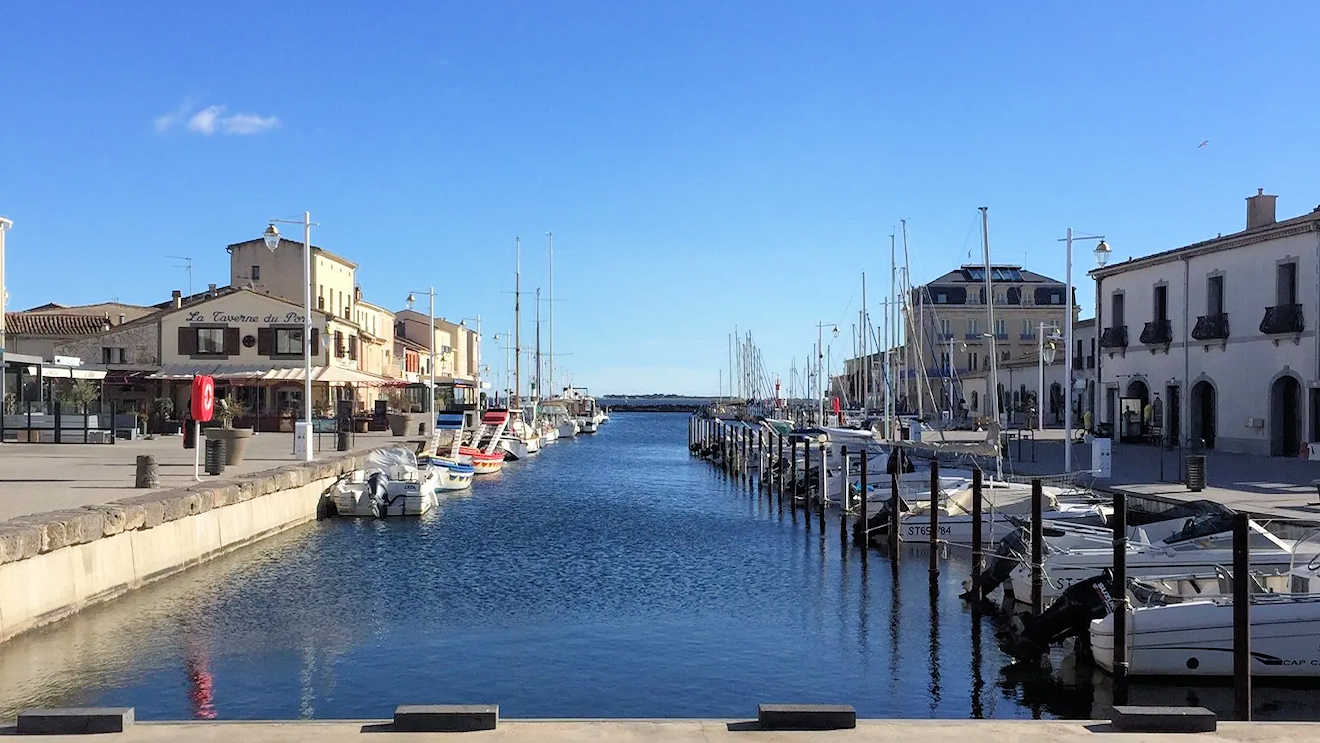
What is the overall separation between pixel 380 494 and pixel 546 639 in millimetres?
18686

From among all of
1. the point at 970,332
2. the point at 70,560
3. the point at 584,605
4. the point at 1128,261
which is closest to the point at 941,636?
the point at 584,605

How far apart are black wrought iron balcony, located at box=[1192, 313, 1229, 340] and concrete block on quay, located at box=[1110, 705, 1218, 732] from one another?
38857 mm

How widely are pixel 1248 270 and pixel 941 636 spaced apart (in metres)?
30.7

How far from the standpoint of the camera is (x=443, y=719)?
10219 millimetres

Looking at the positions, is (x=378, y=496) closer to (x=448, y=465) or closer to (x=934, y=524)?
(x=448, y=465)

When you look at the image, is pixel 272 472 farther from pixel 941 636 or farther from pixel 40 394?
pixel 40 394

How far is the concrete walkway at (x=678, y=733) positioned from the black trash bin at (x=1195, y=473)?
20051 millimetres

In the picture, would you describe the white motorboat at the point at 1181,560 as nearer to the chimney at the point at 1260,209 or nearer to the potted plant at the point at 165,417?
the chimney at the point at 1260,209

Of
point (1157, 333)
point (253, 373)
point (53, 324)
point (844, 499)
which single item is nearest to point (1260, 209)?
point (1157, 333)

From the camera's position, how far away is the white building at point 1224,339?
40.7 m

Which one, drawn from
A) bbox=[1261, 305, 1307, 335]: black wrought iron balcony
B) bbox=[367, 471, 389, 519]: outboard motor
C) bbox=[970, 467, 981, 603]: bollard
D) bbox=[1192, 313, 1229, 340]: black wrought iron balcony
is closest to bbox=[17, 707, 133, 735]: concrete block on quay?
bbox=[970, 467, 981, 603]: bollard

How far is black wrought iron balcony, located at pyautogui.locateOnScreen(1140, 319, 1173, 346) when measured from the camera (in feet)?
162

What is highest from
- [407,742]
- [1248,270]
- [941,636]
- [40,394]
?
[1248,270]

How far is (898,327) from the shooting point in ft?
232
